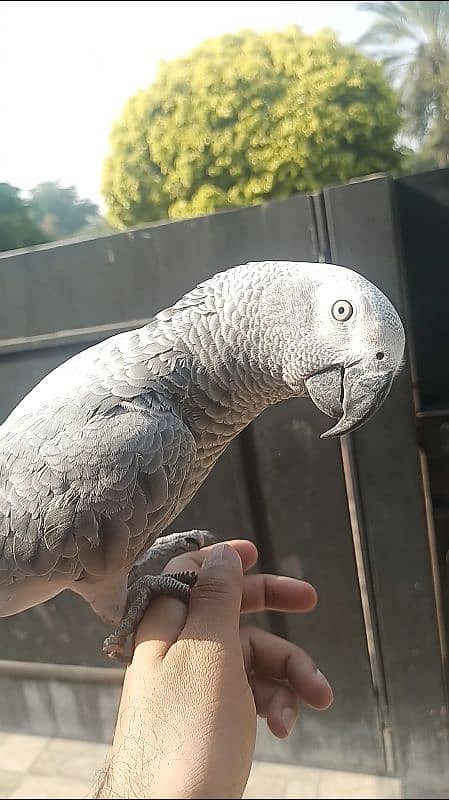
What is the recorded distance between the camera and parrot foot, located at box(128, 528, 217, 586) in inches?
22.8

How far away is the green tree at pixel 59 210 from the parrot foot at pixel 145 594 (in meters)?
0.39

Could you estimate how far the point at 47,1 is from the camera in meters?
0.66

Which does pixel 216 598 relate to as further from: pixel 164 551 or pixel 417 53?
pixel 417 53

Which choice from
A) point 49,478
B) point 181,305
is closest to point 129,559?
point 49,478

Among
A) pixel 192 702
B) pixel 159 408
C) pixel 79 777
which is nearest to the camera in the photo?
pixel 192 702

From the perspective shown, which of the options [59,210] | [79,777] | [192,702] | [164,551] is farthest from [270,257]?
[79,777]

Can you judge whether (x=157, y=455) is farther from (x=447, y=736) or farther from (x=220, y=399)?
(x=447, y=736)

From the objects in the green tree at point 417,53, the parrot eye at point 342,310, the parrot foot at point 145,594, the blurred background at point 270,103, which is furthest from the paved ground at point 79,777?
the green tree at point 417,53

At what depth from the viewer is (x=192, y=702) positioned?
0.38 m

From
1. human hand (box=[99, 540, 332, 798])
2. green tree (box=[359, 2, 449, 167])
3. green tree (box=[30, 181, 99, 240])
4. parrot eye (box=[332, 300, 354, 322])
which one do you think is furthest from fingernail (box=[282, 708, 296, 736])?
green tree (box=[359, 2, 449, 167])

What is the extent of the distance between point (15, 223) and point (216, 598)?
431 millimetres

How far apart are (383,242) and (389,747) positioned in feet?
Answer: 2.52

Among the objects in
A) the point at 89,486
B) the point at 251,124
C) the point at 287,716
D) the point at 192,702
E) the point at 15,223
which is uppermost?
the point at 251,124

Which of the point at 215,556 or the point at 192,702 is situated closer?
the point at 192,702
